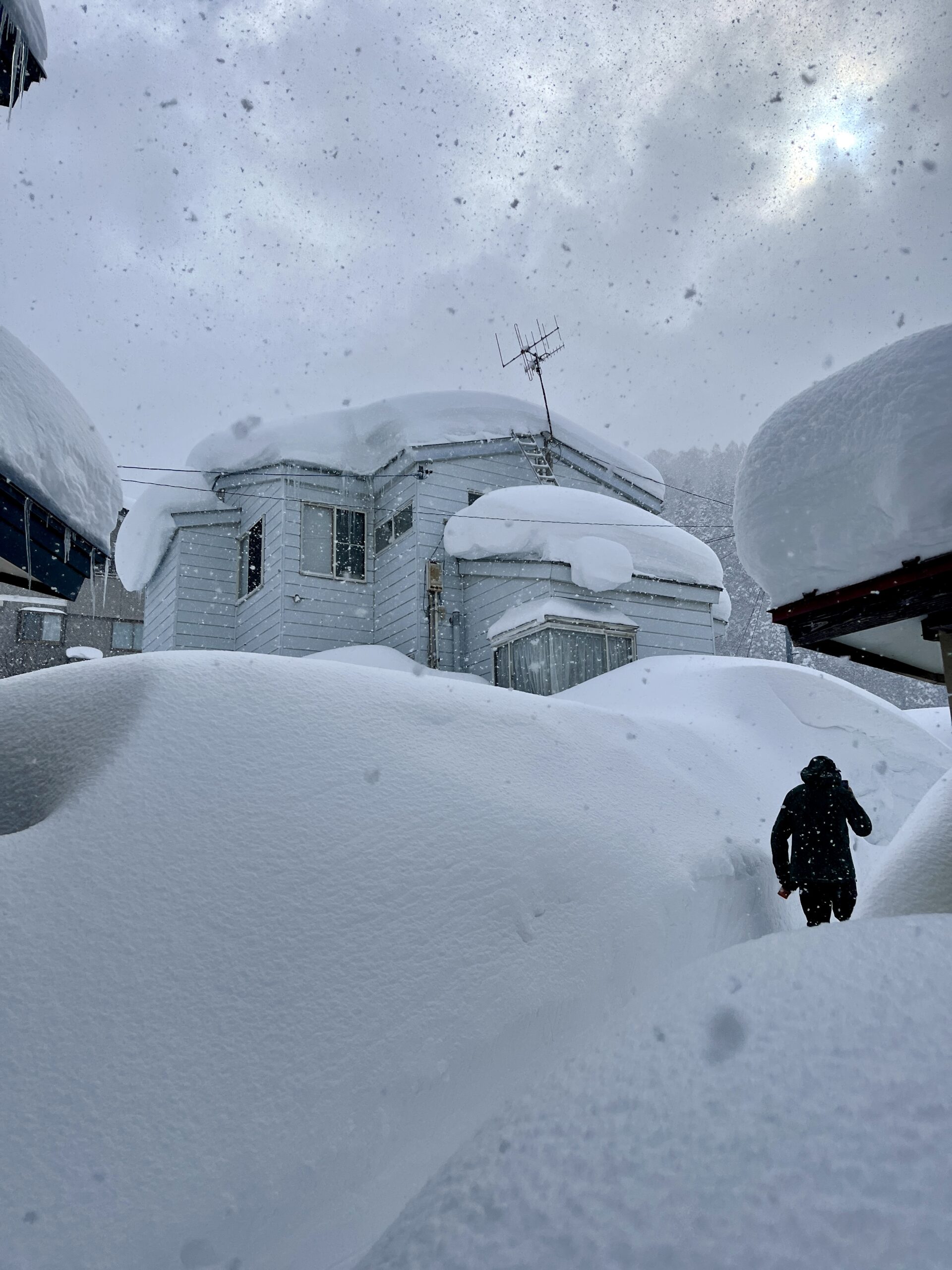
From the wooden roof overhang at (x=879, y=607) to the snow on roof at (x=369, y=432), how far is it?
30.0 ft

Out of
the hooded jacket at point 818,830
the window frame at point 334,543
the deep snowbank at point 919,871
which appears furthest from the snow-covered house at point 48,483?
the window frame at point 334,543

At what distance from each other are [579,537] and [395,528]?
3131mm

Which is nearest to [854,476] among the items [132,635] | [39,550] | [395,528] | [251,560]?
[39,550]

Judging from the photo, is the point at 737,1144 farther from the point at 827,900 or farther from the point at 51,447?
the point at 51,447

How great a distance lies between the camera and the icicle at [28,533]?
14.5 feet

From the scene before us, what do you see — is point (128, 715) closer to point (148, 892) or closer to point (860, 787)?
point (148, 892)

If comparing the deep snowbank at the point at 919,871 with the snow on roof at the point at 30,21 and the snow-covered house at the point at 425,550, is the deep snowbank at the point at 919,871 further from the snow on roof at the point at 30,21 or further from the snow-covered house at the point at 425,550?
the snow on roof at the point at 30,21

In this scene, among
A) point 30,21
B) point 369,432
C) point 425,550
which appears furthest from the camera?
point 369,432

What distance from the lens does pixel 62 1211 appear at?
2.13 metres

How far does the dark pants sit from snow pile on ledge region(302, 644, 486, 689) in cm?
679

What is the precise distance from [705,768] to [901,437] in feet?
10.9

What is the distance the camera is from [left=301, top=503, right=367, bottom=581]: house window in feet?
42.7

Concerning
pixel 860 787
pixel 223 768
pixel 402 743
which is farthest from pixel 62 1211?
pixel 860 787

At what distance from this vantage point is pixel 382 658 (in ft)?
39.7
